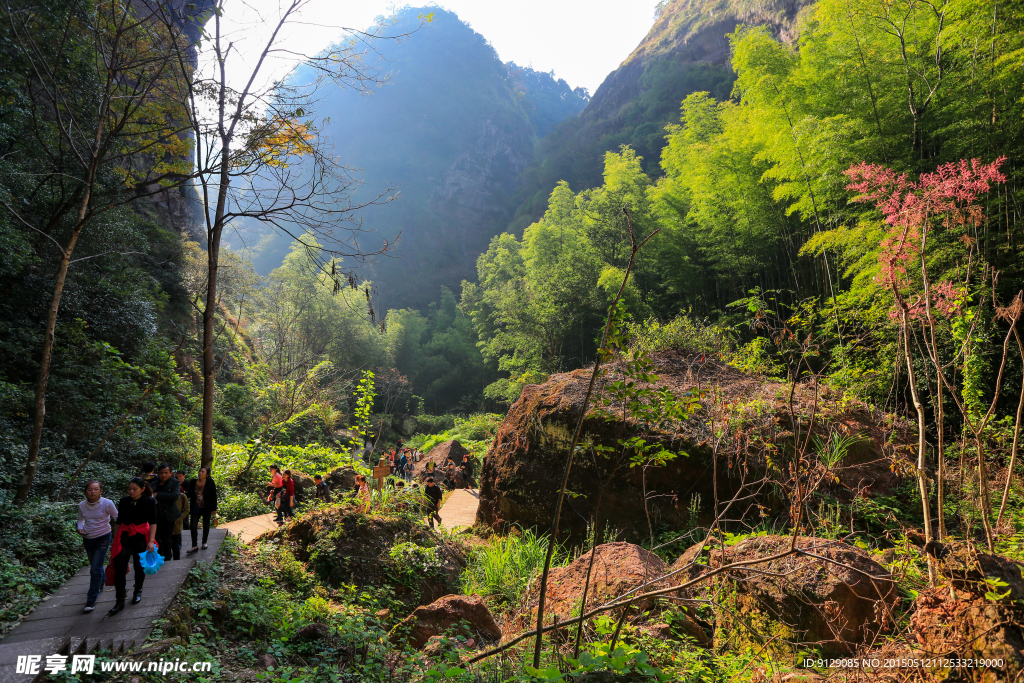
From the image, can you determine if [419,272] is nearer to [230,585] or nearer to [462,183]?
[462,183]

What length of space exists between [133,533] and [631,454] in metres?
5.26

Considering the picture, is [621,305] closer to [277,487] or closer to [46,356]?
[46,356]

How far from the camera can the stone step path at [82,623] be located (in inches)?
109

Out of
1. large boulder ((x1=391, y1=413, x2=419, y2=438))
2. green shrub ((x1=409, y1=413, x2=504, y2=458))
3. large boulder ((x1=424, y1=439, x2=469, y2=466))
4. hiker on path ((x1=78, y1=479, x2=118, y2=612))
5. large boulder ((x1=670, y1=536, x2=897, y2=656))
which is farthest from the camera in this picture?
large boulder ((x1=391, y1=413, x2=419, y2=438))

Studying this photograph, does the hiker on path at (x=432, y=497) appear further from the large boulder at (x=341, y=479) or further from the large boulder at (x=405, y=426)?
the large boulder at (x=405, y=426)

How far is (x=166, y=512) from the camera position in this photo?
426 centimetres

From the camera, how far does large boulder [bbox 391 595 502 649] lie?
3854 millimetres

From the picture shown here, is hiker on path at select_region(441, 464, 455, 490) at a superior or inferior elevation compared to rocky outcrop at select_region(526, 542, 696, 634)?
inferior

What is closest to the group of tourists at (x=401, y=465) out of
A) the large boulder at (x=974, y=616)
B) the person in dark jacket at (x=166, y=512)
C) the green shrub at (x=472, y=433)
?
the green shrub at (x=472, y=433)

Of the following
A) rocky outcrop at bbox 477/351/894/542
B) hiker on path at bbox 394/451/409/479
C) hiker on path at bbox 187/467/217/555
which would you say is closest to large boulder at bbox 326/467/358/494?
hiker on path at bbox 394/451/409/479

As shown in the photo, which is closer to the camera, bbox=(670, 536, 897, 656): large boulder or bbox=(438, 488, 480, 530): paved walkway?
bbox=(670, 536, 897, 656): large boulder

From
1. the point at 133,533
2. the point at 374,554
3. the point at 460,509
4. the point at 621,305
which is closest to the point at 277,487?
the point at 374,554

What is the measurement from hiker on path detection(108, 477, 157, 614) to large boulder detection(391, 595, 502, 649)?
2122mm

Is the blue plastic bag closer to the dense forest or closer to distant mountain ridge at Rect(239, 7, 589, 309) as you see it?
the dense forest
